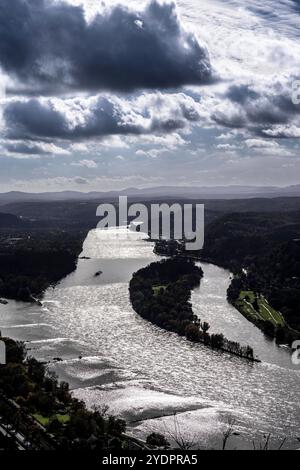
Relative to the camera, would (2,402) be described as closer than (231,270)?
Yes

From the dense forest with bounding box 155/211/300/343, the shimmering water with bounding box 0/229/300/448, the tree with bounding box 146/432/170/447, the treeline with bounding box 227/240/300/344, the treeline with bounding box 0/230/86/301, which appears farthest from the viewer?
the treeline with bounding box 0/230/86/301

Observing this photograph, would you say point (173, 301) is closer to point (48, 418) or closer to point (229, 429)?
point (48, 418)

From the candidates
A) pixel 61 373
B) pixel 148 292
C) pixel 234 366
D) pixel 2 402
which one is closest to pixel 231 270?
pixel 148 292

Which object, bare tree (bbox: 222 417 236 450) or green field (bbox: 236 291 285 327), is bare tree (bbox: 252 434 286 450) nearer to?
bare tree (bbox: 222 417 236 450)

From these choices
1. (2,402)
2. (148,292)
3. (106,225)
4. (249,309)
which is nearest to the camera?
(2,402)

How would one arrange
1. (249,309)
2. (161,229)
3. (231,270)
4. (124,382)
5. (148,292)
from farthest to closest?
(161,229)
(231,270)
(148,292)
(249,309)
(124,382)

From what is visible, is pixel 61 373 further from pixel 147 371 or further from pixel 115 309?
pixel 115 309

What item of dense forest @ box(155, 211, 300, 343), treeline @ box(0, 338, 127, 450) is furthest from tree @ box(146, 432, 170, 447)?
dense forest @ box(155, 211, 300, 343)
